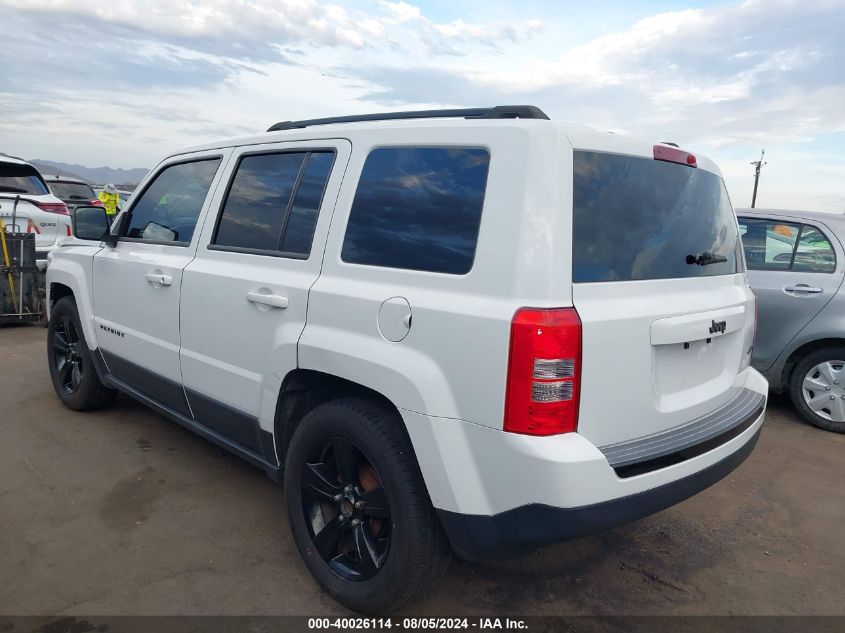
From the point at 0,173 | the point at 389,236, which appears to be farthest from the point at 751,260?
the point at 0,173

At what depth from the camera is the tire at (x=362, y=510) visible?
87.4 inches

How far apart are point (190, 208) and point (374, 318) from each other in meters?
1.73

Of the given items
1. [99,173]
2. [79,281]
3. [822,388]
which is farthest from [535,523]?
[99,173]

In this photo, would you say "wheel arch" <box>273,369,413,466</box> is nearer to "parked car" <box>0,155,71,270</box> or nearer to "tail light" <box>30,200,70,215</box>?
"parked car" <box>0,155,71,270</box>

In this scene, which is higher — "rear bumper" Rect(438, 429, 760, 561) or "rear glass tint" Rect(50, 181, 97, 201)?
"rear glass tint" Rect(50, 181, 97, 201)

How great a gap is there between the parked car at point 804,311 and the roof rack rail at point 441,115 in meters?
3.63

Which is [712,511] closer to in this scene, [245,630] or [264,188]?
[245,630]

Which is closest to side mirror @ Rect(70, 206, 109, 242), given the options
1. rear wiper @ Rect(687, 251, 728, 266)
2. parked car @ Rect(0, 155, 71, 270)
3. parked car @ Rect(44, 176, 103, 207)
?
rear wiper @ Rect(687, 251, 728, 266)

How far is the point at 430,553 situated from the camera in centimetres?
224

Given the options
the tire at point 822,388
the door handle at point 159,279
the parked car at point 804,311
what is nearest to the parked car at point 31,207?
the door handle at point 159,279

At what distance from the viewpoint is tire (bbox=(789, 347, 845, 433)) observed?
4.84 metres

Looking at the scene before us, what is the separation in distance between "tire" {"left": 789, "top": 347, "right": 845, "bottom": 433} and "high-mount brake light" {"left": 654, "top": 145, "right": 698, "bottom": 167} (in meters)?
3.08

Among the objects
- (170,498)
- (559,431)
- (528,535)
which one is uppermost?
(559,431)

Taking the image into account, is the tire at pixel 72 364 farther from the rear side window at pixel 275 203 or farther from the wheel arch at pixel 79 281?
the rear side window at pixel 275 203
